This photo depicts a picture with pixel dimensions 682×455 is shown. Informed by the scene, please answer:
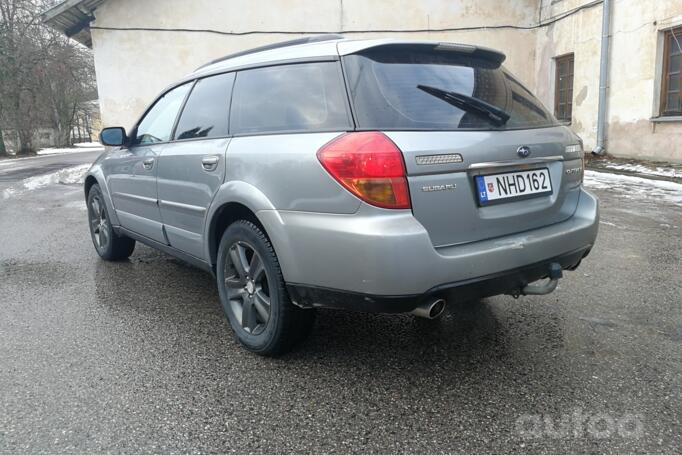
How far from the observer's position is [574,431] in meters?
2.17

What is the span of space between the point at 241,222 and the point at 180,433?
3.55ft

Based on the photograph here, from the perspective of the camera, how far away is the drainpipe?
11.9 metres

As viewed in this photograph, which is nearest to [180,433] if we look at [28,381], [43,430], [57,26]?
[43,430]

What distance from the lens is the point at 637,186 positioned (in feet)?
29.8

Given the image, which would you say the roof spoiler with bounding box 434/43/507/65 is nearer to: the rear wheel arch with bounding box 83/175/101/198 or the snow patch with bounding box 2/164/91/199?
the rear wheel arch with bounding box 83/175/101/198

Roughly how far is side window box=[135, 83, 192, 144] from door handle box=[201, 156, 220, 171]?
77 centimetres

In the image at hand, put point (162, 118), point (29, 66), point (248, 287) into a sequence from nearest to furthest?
1. point (248, 287)
2. point (162, 118)
3. point (29, 66)

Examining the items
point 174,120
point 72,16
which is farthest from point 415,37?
point 174,120

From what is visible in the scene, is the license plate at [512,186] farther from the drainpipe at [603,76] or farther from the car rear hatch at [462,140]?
the drainpipe at [603,76]

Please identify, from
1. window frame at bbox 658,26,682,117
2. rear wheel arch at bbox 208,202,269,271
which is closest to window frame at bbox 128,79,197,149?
rear wheel arch at bbox 208,202,269,271

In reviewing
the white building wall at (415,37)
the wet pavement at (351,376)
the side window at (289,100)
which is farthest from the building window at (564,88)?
the side window at (289,100)

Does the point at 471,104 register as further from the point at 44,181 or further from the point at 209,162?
the point at 44,181

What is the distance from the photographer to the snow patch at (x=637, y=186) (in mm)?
8047

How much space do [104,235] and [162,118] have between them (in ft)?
5.34
